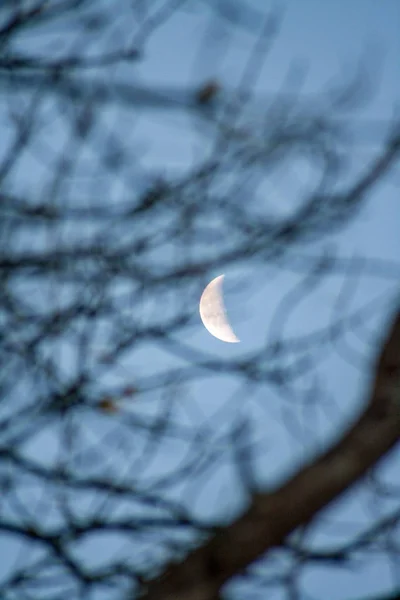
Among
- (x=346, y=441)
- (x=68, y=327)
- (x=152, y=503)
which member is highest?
(x=68, y=327)

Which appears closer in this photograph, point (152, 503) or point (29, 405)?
point (152, 503)

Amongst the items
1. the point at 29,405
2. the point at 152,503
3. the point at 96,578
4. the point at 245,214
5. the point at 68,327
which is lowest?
the point at 96,578

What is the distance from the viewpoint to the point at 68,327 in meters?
2.26

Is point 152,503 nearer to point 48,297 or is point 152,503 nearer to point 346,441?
point 48,297

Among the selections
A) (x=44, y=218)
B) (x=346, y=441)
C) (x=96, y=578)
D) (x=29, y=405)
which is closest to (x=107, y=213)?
(x=44, y=218)

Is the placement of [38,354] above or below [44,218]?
below

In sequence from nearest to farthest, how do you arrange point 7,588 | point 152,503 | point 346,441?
point 346,441 → point 152,503 → point 7,588

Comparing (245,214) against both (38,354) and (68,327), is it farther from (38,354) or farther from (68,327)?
(38,354)

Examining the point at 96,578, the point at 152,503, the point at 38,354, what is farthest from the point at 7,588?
the point at 38,354

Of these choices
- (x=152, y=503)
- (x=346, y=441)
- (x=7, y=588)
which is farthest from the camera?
(x=7, y=588)

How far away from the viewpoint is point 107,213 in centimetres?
220

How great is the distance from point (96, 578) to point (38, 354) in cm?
81

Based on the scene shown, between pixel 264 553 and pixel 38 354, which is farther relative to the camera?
pixel 38 354

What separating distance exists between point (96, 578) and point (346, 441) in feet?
4.85
